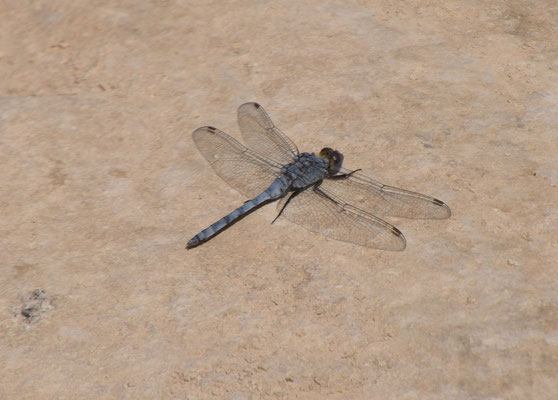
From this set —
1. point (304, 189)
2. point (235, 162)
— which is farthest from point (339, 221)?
point (235, 162)

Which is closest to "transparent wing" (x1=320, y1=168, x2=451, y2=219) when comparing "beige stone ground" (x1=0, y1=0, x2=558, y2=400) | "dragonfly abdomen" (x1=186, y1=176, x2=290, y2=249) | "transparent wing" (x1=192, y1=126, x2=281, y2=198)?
"beige stone ground" (x1=0, y1=0, x2=558, y2=400)

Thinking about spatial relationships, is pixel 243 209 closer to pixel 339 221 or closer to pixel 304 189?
pixel 304 189

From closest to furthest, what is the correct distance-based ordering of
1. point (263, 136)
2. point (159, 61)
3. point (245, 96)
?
point (263, 136)
point (245, 96)
point (159, 61)

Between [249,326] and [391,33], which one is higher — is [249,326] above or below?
below

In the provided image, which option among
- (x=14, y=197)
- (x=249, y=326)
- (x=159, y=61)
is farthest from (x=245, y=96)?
(x=249, y=326)

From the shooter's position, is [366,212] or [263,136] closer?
[366,212]

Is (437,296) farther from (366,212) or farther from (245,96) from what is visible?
(245,96)

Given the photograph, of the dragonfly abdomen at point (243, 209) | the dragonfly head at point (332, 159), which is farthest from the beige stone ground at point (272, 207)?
the dragonfly head at point (332, 159)

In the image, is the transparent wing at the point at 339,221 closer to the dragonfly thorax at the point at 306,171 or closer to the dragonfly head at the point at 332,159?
the dragonfly thorax at the point at 306,171
